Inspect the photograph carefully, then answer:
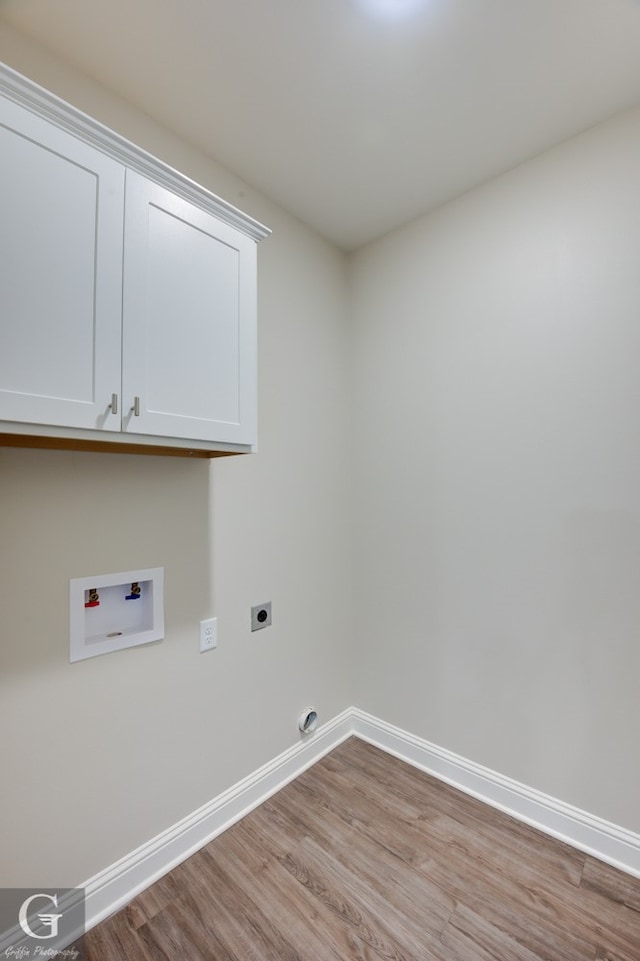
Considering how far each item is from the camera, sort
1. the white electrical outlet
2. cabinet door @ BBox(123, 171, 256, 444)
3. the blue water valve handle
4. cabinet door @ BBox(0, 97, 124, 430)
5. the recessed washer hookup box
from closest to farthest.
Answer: cabinet door @ BBox(0, 97, 124, 430)
cabinet door @ BBox(123, 171, 256, 444)
the recessed washer hookup box
the blue water valve handle
the white electrical outlet

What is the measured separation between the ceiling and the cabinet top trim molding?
1.47 feet

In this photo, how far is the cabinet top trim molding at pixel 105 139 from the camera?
1012 mm

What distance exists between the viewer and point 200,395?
1.37 m

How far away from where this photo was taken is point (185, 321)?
1.34m

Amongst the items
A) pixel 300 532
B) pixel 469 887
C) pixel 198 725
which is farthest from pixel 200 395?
pixel 469 887

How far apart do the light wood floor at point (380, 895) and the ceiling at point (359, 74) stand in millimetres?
2803

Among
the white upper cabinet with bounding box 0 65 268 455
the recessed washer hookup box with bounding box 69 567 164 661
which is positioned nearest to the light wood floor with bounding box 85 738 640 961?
the recessed washer hookup box with bounding box 69 567 164 661

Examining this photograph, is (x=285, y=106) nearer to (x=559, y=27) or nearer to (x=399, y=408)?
(x=559, y=27)

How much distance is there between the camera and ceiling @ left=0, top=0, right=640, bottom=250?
4.13ft

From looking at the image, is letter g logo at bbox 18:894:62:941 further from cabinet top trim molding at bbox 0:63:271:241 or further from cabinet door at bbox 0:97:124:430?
cabinet top trim molding at bbox 0:63:271:241

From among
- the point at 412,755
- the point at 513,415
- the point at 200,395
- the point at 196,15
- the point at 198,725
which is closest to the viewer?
the point at 196,15

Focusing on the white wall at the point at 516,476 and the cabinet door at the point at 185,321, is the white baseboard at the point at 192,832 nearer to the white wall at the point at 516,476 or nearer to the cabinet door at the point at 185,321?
the white wall at the point at 516,476

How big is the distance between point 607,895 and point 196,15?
312cm

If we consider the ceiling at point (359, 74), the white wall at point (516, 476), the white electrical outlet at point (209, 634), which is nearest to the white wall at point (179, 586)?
the white electrical outlet at point (209, 634)
